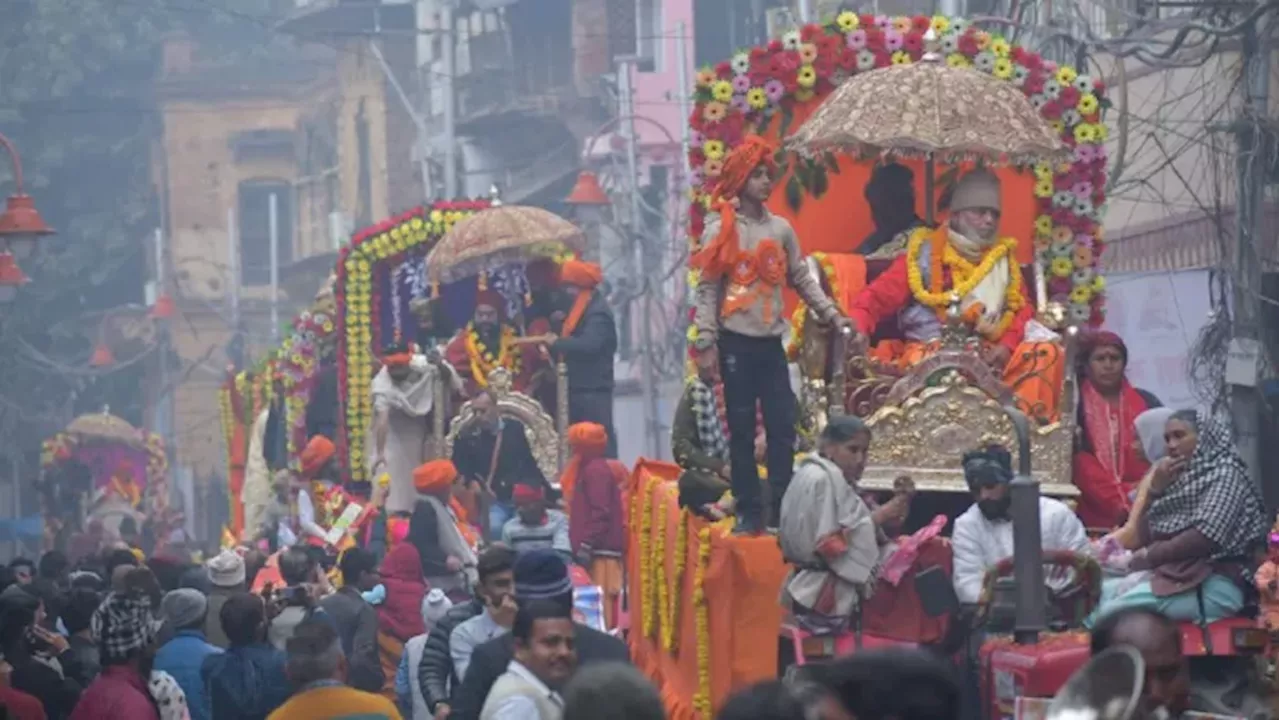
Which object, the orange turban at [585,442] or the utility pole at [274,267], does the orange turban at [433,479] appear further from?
the utility pole at [274,267]

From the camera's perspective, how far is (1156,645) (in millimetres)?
7488

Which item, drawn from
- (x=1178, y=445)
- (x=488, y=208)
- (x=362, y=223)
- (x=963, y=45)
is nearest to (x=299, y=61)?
(x=362, y=223)

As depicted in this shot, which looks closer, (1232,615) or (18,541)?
(1232,615)

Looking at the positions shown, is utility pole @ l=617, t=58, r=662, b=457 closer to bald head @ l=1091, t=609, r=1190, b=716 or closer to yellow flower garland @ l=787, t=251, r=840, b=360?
yellow flower garland @ l=787, t=251, r=840, b=360

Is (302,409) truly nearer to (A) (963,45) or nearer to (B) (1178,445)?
(A) (963,45)

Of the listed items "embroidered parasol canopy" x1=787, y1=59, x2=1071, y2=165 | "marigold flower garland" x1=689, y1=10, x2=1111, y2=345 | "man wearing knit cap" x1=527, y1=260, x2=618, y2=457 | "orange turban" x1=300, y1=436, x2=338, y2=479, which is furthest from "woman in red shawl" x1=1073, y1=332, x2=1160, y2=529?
"orange turban" x1=300, y1=436, x2=338, y2=479

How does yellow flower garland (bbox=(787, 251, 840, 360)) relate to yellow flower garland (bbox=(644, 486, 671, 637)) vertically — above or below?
above

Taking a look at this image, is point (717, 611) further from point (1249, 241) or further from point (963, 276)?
point (1249, 241)

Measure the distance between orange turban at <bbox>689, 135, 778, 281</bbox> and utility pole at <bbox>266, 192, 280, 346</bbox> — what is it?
2062 inches

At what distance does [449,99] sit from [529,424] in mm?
31291

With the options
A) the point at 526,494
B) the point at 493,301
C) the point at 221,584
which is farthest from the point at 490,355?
the point at 221,584

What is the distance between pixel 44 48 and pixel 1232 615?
57174 millimetres

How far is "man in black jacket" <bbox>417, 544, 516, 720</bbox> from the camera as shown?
1134 cm

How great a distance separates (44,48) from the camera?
214 feet
